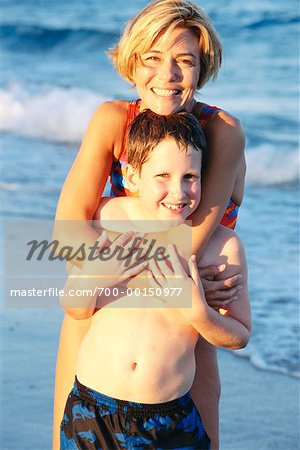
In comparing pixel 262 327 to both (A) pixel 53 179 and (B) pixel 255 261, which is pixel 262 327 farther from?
(A) pixel 53 179

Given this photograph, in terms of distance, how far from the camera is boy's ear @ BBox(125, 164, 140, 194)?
10.8 ft

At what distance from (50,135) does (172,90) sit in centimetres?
644

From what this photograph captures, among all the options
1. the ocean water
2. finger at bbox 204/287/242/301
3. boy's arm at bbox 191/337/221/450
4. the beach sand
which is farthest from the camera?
the ocean water

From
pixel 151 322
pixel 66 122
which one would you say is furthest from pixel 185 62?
pixel 66 122

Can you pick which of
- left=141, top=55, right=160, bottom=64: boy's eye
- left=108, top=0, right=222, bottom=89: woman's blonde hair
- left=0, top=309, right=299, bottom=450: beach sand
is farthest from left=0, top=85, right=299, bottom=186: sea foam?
left=141, top=55, right=160, bottom=64: boy's eye

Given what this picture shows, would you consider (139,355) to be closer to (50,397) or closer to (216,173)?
(216,173)

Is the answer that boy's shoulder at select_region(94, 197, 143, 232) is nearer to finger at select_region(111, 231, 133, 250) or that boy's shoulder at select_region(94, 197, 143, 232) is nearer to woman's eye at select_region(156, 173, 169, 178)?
finger at select_region(111, 231, 133, 250)

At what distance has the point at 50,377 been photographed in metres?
5.14

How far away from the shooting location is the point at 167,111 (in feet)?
10.6

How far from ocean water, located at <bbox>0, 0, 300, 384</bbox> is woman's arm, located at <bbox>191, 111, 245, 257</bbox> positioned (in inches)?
83.5

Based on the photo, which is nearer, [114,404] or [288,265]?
[114,404]

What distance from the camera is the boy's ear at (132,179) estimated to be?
3.28m

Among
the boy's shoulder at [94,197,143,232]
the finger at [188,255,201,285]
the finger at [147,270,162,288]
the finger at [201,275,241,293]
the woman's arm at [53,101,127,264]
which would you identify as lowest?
the finger at [201,275,241,293]

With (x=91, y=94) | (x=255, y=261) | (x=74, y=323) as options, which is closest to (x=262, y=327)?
(x=255, y=261)
